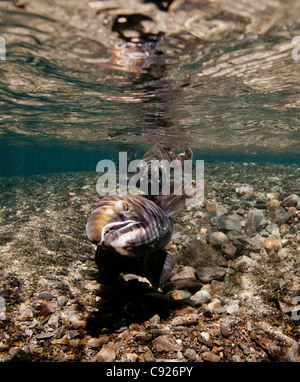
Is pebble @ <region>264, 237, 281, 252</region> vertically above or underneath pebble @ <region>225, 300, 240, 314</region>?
above

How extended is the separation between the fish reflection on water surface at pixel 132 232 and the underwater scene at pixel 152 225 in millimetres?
19

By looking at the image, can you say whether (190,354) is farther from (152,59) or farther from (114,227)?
(152,59)

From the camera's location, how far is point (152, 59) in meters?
7.14

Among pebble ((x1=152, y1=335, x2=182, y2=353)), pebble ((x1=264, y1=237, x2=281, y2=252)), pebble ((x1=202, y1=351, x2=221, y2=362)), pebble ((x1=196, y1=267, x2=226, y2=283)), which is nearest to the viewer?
pebble ((x1=202, y1=351, x2=221, y2=362))

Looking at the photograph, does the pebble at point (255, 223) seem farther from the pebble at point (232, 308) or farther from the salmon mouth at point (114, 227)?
the salmon mouth at point (114, 227)

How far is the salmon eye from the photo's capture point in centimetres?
264

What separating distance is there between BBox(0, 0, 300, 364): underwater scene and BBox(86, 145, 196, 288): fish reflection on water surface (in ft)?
0.06

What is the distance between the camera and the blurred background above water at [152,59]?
493 cm

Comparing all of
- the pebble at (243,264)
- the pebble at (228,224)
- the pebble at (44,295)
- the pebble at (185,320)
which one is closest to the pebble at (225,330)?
the pebble at (185,320)

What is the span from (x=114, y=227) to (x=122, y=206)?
38 cm

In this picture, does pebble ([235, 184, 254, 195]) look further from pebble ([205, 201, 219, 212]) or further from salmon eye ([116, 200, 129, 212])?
salmon eye ([116, 200, 129, 212])

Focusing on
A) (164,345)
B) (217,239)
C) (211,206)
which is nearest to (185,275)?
(217,239)

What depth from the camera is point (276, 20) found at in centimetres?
534

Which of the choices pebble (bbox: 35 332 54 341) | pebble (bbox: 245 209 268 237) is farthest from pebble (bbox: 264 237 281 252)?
pebble (bbox: 35 332 54 341)
